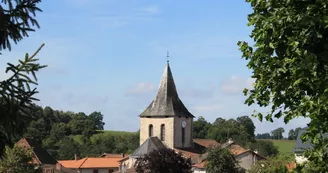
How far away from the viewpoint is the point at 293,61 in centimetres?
1183

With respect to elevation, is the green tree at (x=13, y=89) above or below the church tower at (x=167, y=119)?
below

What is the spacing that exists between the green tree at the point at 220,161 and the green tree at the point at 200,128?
285 feet

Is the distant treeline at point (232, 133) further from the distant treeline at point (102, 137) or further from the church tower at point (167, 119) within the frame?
the church tower at point (167, 119)

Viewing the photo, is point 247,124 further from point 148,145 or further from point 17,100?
point 17,100

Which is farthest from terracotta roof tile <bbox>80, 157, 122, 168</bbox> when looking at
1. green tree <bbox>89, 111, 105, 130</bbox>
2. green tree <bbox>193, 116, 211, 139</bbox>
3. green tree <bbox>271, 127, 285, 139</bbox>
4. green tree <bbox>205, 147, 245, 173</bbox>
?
green tree <bbox>271, 127, 285, 139</bbox>

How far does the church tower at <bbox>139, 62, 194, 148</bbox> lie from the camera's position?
7238cm

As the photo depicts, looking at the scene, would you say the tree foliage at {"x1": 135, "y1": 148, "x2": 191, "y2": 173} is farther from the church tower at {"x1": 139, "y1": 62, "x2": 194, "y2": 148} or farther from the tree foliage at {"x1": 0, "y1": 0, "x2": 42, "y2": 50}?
the tree foliage at {"x1": 0, "y1": 0, "x2": 42, "y2": 50}

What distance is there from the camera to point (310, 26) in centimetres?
1133

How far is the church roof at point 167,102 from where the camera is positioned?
240 ft

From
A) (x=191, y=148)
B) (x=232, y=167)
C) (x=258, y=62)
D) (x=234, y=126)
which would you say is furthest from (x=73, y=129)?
(x=258, y=62)

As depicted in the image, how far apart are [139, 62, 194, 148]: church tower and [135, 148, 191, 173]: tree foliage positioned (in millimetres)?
28015

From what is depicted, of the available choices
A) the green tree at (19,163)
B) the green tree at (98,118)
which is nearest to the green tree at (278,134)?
the green tree at (98,118)

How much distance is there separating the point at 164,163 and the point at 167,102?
30858mm

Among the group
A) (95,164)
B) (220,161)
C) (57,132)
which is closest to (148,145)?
(220,161)
